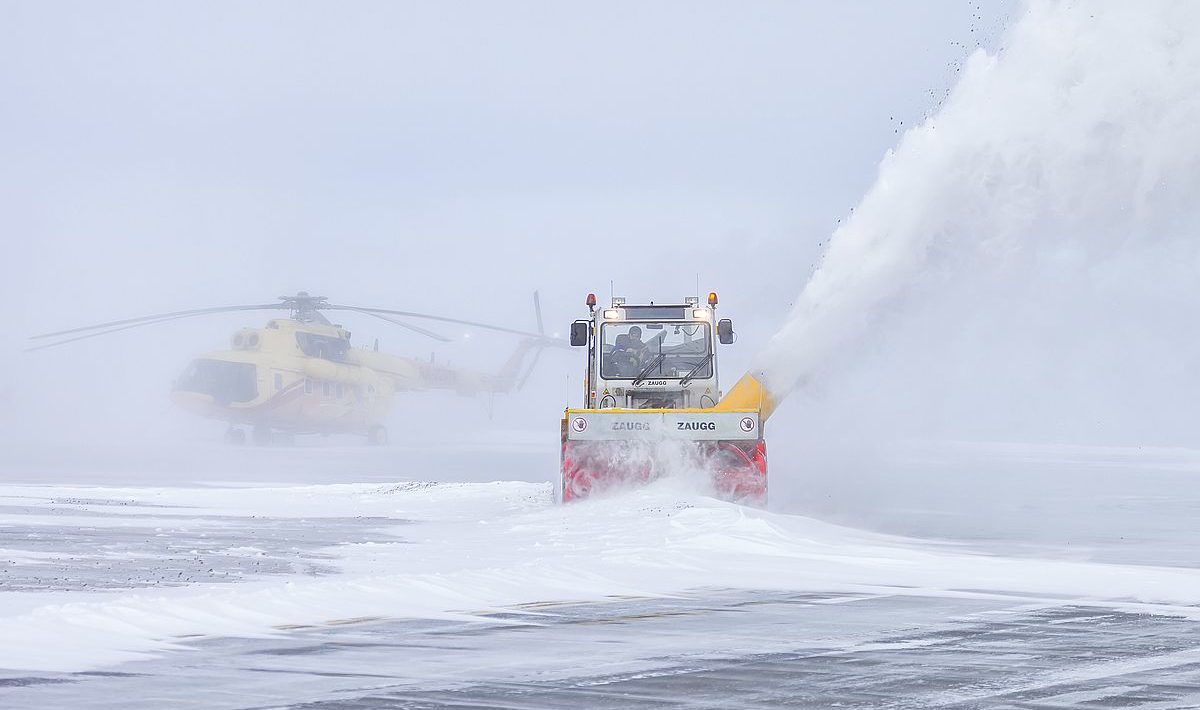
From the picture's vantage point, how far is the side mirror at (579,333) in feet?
73.7

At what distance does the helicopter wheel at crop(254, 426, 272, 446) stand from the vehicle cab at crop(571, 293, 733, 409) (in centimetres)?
5945

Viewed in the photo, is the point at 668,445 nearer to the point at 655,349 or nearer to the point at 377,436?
the point at 655,349

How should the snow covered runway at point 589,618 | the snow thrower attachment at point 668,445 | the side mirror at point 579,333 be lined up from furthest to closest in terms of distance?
the side mirror at point 579,333 → the snow thrower attachment at point 668,445 → the snow covered runway at point 589,618

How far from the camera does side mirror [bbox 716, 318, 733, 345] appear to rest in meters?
22.5

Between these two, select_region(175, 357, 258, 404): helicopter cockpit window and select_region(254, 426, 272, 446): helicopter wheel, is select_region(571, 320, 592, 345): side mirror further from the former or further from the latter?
select_region(254, 426, 272, 446): helicopter wheel

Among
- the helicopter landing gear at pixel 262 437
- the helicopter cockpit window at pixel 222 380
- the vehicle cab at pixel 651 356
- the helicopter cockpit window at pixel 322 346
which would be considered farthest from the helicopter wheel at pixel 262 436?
the vehicle cab at pixel 651 356

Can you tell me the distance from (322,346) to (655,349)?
54676 mm

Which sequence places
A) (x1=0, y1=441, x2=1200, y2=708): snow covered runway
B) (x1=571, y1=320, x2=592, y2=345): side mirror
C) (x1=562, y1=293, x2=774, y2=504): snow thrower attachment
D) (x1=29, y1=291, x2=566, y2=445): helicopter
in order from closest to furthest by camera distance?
(x1=0, y1=441, x2=1200, y2=708): snow covered runway → (x1=562, y1=293, x2=774, y2=504): snow thrower attachment → (x1=571, y1=320, x2=592, y2=345): side mirror → (x1=29, y1=291, x2=566, y2=445): helicopter

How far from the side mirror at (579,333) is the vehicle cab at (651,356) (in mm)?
141

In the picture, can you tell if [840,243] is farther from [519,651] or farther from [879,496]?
[519,651]

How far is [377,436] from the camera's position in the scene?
280ft

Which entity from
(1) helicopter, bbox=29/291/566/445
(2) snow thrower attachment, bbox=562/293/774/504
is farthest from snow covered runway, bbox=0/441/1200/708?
(1) helicopter, bbox=29/291/566/445

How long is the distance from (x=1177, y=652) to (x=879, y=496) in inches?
858

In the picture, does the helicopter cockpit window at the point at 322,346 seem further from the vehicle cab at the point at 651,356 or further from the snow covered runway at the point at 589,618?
the snow covered runway at the point at 589,618
